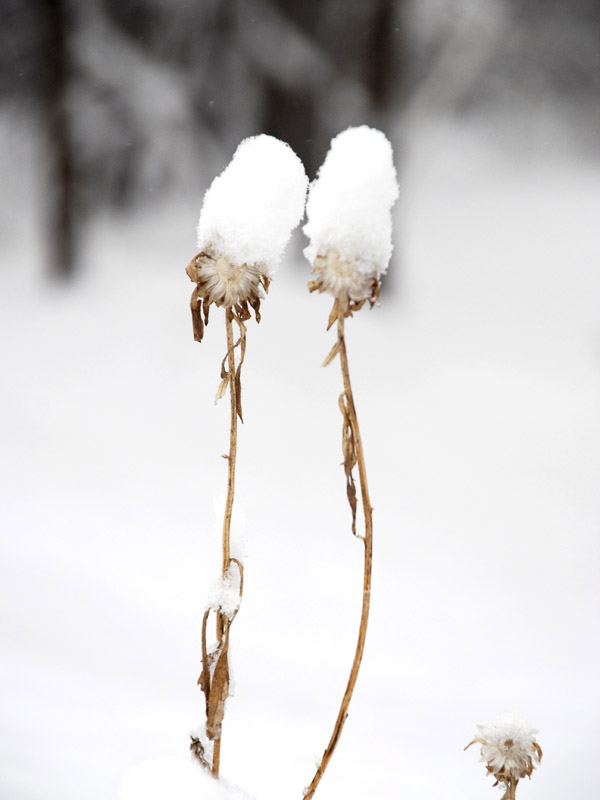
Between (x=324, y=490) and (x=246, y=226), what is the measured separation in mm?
1006

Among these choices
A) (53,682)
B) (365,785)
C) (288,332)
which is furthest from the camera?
(288,332)

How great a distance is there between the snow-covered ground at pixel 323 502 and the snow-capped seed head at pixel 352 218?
227 mm

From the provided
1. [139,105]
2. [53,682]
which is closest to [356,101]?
[139,105]

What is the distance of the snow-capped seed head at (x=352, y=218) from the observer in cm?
21

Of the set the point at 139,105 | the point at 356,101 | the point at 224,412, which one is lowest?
the point at 224,412

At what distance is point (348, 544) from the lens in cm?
108

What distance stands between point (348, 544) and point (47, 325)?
0.97 m

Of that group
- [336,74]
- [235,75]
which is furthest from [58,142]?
[336,74]

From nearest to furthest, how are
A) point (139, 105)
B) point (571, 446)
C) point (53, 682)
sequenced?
1. point (53, 682)
2. point (571, 446)
3. point (139, 105)

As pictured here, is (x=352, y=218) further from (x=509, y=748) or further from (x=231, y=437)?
(x=509, y=748)

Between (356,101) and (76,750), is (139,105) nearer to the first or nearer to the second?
(356,101)

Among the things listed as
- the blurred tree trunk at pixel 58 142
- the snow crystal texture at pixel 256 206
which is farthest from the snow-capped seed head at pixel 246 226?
the blurred tree trunk at pixel 58 142

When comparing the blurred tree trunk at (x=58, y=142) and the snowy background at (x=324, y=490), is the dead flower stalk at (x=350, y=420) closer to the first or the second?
the snowy background at (x=324, y=490)

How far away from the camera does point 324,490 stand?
122 centimetres
